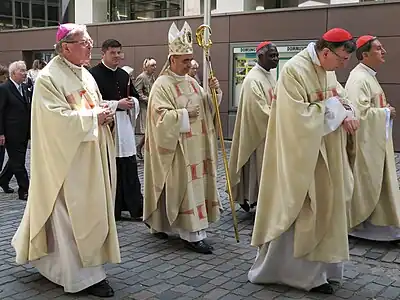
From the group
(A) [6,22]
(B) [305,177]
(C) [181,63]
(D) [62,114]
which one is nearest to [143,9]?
(A) [6,22]

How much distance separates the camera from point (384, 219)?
5461mm

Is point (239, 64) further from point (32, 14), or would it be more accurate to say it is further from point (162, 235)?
point (32, 14)

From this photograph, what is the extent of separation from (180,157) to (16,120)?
326cm

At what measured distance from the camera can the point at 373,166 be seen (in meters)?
5.46

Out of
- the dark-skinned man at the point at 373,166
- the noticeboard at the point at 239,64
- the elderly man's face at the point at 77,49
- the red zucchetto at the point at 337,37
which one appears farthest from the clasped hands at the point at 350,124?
the noticeboard at the point at 239,64

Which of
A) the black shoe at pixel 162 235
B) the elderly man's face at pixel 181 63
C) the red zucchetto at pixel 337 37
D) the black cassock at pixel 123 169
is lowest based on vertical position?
the black shoe at pixel 162 235

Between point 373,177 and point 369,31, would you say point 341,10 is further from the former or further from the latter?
point 373,177

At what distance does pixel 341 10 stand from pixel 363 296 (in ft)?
27.5

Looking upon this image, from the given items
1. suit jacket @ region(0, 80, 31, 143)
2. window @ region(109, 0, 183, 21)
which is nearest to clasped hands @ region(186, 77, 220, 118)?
suit jacket @ region(0, 80, 31, 143)

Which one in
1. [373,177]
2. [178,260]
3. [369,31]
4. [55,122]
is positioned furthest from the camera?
[369,31]

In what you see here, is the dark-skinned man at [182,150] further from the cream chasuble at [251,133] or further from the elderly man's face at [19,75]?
the elderly man's face at [19,75]

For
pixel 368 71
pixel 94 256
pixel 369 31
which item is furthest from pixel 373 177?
pixel 369 31

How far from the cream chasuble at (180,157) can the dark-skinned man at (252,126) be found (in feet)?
2.79

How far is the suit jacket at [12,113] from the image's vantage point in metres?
Answer: 7.54
